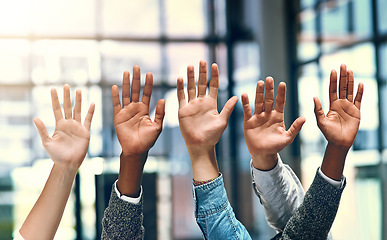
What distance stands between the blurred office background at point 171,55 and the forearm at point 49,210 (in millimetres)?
3861

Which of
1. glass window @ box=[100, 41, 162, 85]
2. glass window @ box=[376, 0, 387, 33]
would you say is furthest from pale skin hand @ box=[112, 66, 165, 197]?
glass window @ box=[100, 41, 162, 85]

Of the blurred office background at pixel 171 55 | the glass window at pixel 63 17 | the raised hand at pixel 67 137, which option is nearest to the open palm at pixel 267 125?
the raised hand at pixel 67 137

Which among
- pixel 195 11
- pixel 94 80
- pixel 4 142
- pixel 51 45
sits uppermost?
pixel 195 11

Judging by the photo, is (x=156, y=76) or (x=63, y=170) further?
(x=156, y=76)

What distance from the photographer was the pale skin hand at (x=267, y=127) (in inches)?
43.3

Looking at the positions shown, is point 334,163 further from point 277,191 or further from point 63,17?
point 63,17

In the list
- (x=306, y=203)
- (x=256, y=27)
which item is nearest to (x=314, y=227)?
(x=306, y=203)

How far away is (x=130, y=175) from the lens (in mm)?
1082

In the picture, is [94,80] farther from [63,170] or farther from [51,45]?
[63,170]

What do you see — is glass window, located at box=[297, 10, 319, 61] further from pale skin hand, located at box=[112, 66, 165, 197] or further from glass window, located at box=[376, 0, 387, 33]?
pale skin hand, located at box=[112, 66, 165, 197]

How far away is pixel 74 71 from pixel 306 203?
5.77 m

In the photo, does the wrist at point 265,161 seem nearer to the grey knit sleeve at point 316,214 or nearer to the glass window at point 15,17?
the grey knit sleeve at point 316,214

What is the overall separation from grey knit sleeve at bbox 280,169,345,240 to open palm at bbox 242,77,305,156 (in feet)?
0.41

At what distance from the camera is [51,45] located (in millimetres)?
6492
